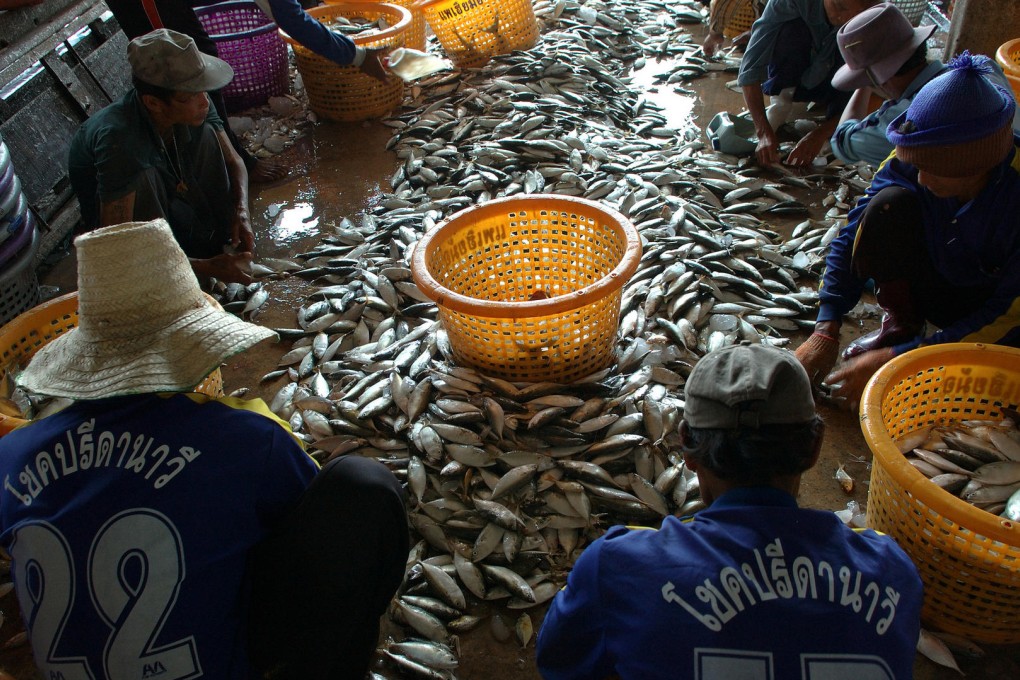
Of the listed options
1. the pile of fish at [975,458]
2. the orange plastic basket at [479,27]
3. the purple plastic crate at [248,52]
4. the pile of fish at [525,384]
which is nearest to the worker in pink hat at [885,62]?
the pile of fish at [525,384]

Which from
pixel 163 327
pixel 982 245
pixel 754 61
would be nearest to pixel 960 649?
pixel 982 245

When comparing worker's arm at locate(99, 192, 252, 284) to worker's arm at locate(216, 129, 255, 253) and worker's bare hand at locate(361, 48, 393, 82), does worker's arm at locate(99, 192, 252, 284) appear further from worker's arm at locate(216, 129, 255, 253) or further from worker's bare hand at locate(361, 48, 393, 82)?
worker's bare hand at locate(361, 48, 393, 82)

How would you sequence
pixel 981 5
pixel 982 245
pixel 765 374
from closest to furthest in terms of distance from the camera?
1. pixel 765 374
2. pixel 982 245
3. pixel 981 5

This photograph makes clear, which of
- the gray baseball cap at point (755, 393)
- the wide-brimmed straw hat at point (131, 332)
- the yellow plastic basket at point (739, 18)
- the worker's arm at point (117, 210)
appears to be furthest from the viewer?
the yellow plastic basket at point (739, 18)

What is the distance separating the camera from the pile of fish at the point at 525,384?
2.51 metres

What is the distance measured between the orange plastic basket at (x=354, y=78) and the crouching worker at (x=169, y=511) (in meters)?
4.26

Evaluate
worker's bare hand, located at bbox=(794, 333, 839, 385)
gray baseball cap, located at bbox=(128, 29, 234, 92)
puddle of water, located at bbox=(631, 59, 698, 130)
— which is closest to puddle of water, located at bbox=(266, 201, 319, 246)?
gray baseball cap, located at bbox=(128, 29, 234, 92)

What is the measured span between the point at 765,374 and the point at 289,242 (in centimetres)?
382

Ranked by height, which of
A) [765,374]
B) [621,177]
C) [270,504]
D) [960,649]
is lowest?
[960,649]

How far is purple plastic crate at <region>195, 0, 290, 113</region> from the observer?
5906 millimetres

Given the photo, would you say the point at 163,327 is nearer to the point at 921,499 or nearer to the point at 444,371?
the point at 444,371

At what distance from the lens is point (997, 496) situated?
2219mm

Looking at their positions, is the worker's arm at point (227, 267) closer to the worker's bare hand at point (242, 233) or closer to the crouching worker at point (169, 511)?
the worker's bare hand at point (242, 233)

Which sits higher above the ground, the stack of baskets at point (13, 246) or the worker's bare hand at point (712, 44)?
the stack of baskets at point (13, 246)
